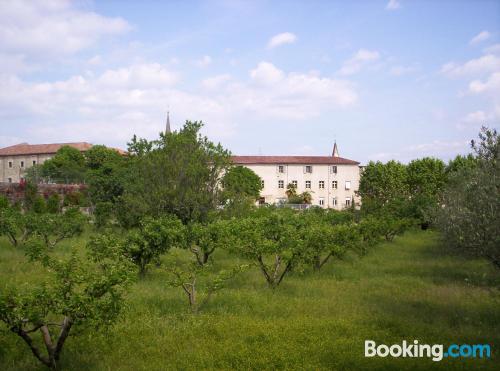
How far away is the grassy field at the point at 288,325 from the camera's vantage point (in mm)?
6535

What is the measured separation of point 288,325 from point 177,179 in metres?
13.1

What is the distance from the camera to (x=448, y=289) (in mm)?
11414

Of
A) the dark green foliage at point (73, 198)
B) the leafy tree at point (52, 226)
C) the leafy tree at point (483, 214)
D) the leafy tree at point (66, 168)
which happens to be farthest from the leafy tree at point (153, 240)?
the leafy tree at point (66, 168)

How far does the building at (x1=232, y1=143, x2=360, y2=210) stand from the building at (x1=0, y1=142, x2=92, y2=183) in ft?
109

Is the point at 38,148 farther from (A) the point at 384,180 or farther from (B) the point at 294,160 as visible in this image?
(A) the point at 384,180

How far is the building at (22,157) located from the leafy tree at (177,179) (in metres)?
57.7

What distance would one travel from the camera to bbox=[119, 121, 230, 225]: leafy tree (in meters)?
19.8

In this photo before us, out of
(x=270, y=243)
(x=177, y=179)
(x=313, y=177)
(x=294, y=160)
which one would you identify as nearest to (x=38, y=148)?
(x=294, y=160)

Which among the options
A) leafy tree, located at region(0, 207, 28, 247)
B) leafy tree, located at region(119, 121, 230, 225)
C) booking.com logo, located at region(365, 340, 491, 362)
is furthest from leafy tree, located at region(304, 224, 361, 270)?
leafy tree, located at region(0, 207, 28, 247)

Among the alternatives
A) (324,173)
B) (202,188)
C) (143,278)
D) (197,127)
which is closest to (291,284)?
(143,278)

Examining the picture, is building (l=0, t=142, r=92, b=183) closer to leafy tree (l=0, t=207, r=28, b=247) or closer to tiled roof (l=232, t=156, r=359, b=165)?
tiled roof (l=232, t=156, r=359, b=165)

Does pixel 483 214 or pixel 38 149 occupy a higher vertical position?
pixel 38 149

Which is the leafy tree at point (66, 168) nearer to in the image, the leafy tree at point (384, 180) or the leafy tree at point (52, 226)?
the leafy tree at point (384, 180)

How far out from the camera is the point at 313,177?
6372 centimetres
